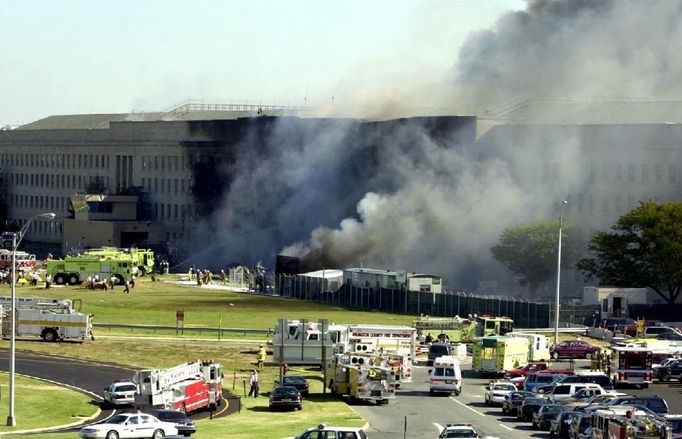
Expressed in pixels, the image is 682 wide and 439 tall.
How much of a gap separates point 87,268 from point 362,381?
6653 cm

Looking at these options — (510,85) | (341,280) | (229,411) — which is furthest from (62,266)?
(229,411)

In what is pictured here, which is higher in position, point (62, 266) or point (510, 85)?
point (510, 85)

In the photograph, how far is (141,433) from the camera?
172 ft

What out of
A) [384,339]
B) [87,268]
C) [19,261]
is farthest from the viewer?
[19,261]

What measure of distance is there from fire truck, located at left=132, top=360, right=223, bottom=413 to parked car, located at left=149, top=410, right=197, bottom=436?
4840 mm

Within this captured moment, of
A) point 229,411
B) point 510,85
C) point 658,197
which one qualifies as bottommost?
point 229,411

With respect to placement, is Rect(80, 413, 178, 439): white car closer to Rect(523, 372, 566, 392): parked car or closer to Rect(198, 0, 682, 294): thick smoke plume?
Rect(523, 372, 566, 392): parked car

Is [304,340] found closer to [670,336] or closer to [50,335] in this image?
[50,335]

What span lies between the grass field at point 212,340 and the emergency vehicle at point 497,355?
794 cm

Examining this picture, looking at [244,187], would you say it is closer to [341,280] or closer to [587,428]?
[341,280]

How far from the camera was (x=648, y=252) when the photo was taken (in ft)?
379

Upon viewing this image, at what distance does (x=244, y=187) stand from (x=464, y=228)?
137 ft

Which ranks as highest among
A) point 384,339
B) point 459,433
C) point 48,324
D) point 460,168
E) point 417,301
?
point 460,168

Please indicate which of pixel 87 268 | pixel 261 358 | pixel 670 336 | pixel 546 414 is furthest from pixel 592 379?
pixel 87 268
